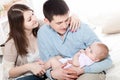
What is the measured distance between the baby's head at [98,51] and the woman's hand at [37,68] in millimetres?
373

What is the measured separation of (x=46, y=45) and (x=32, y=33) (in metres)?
0.29

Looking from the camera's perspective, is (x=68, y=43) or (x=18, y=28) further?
(x=18, y=28)

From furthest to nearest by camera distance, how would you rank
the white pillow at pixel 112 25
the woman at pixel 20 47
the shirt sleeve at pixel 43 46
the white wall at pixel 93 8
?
the white wall at pixel 93 8 → the white pillow at pixel 112 25 → the woman at pixel 20 47 → the shirt sleeve at pixel 43 46

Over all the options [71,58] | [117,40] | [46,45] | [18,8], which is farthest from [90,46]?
[18,8]

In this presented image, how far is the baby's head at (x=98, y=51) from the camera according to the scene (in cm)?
146

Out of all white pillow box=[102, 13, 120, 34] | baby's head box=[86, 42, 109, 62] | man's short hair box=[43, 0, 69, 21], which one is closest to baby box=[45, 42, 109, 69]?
baby's head box=[86, 42, 109, 62]

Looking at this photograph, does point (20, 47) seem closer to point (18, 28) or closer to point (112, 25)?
point (18, 28)

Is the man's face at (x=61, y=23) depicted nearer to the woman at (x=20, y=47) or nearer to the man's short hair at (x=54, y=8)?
the man's short hair at (x=54, y=8)

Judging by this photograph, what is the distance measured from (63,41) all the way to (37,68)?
27cm

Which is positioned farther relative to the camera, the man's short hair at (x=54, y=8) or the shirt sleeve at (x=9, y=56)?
the shirt sleeve at (x=9, y=56)

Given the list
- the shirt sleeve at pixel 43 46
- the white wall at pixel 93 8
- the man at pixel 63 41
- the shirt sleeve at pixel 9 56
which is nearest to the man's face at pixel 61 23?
the man at pixel 63 41

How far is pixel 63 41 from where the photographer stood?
1672 mm

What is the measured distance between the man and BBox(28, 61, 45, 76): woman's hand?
0.18ft

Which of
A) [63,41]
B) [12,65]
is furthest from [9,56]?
[63,41]
